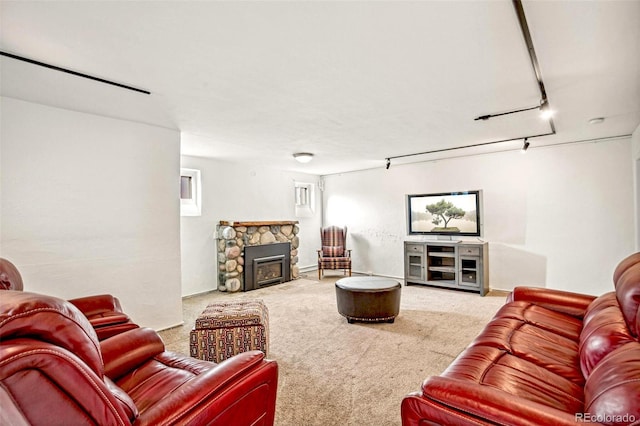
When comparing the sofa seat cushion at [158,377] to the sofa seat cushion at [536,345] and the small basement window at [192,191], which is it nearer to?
the sofa seat cushion at [536,345]

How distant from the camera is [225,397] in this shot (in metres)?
1.20

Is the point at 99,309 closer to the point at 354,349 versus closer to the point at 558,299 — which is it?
the point at 354,349

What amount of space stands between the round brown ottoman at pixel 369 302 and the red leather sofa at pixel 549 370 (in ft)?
4.35

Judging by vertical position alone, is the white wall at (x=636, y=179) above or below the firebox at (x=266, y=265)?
above

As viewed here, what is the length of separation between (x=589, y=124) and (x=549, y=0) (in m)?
2.92

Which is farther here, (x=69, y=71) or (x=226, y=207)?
(x=226, y=207)

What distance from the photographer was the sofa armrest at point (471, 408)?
3.36 ft

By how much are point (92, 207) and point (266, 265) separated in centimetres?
319

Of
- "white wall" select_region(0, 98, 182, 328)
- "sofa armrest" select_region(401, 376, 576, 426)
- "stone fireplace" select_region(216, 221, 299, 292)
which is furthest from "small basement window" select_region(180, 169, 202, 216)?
"sofa armrest" select_region(401, 376, 576, 426)

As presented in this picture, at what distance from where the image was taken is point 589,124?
3668 mm

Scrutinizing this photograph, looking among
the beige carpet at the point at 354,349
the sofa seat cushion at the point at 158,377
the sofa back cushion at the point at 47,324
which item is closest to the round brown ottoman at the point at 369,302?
the beige carpet at the point at 354,349

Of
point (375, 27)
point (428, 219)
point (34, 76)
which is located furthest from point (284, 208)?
point (375, 27)
